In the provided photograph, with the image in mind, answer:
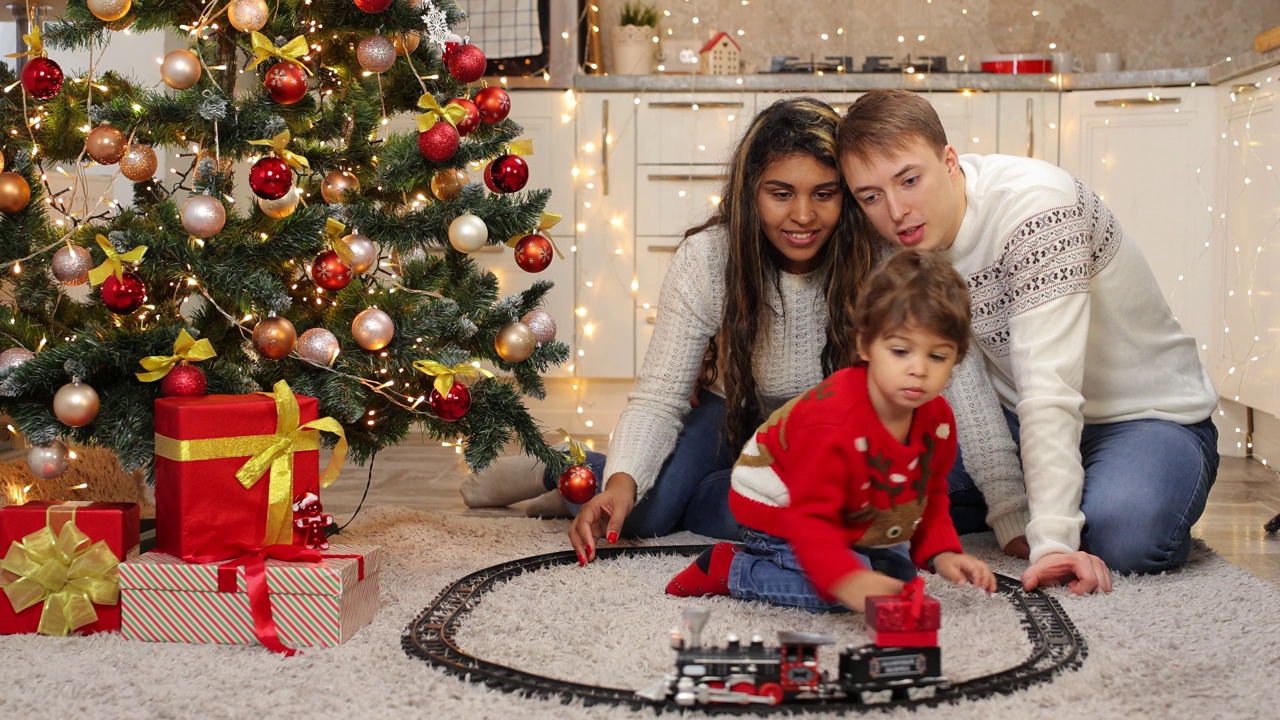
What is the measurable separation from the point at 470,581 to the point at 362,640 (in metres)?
0.23

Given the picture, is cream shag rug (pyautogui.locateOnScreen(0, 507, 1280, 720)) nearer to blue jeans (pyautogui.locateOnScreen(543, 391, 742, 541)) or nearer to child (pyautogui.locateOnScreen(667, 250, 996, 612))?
child (pyautogui.locateOnScreen(667, 250, 996, 612))

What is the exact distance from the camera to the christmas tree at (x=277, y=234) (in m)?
1.43

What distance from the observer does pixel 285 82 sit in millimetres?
1490

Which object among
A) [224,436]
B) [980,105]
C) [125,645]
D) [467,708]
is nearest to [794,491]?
[467,708]

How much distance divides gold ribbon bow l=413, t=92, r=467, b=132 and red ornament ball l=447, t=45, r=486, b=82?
75 mm

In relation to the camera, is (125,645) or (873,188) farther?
(873,188)

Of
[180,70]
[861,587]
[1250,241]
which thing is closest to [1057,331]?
[861,587]

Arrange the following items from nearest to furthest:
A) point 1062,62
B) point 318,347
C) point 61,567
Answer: point 61,567 → point 318,347 → point 1062,62

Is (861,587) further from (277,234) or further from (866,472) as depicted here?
(277,234)

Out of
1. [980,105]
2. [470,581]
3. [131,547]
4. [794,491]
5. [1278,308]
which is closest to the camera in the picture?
[794,491]

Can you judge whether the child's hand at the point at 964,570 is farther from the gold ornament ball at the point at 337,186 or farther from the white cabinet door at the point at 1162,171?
the white cabinet door at the point at 1162,171

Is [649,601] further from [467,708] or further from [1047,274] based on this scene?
[1047,274]

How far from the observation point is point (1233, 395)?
8.93 ft

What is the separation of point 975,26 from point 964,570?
9.05ft
